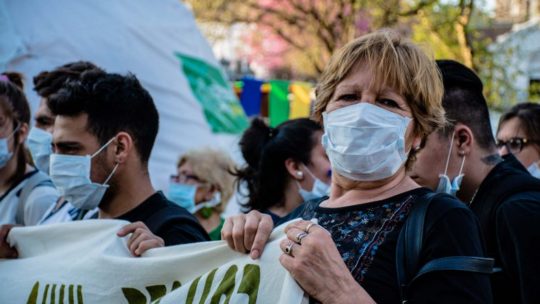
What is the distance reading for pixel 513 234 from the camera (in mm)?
2715

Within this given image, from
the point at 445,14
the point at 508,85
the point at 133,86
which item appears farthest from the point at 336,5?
the point at 133,86

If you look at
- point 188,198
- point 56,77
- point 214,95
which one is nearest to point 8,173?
point 56,77

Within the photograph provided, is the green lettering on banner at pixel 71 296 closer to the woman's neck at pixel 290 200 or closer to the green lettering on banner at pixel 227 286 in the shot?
the green lettering on banner at pixel 227 286

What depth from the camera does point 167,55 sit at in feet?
26.7

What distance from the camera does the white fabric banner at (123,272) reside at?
224 centimetres

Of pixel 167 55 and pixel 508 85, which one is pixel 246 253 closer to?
pixel 167 55

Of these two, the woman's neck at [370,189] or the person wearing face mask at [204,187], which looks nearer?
the woman's neck at [370,189]

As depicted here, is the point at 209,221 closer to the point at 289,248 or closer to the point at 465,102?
the point at 465,102

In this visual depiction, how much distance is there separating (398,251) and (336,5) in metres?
12.6

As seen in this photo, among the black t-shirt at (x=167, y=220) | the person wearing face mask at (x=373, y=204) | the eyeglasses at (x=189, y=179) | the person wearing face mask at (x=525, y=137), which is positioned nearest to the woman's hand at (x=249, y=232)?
the person wearing face mask at (x=373, y=204)

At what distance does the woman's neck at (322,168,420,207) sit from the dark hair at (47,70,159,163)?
1.33 m

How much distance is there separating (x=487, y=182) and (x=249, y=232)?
4.17 feet

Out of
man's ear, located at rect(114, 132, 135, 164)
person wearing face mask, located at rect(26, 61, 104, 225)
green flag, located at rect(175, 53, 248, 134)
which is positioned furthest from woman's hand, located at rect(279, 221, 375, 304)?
green flag, located at rect(175, 53, 248, 134)

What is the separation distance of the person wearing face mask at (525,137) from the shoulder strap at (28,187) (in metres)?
3.13
